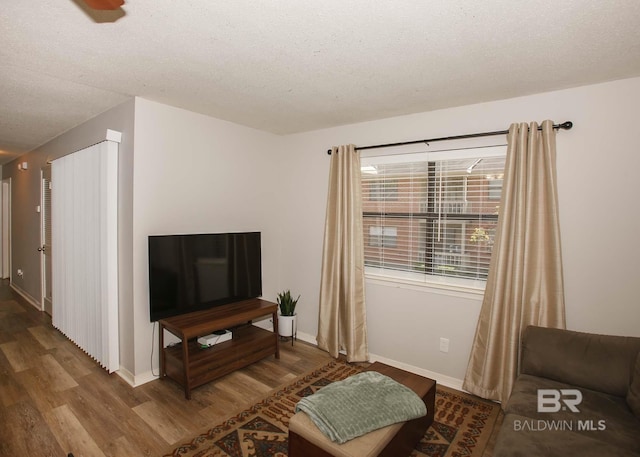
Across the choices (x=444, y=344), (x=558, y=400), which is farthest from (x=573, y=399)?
(x=444, y=344)

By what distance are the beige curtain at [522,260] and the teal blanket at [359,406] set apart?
39.0 inches

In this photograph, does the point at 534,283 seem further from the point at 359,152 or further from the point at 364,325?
the point at 359,152

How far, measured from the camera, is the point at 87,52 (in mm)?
1961

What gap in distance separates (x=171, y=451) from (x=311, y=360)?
1.61m

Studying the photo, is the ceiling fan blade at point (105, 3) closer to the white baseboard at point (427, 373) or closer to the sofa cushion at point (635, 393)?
the sofa cushion at point (635, 393)

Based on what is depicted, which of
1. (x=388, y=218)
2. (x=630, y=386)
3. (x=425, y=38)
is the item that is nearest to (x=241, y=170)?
(x=388, y=218)

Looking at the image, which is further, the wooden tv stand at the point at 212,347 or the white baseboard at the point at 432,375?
the white baseboard at the point at 432,375

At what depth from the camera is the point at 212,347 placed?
301cm

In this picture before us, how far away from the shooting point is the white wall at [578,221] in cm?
224

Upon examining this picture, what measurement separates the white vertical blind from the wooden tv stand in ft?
1.94

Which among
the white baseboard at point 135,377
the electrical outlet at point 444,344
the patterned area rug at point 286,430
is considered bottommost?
the patterned area rug at point 286,430

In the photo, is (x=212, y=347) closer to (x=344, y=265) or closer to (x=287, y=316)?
(x=287, y=316)

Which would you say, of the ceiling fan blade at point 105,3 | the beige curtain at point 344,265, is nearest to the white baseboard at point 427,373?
the beige curtain at point 344,265

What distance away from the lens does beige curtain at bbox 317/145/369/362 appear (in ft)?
11.1
